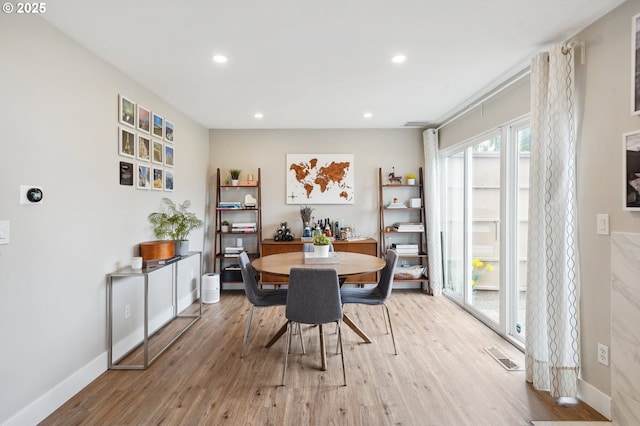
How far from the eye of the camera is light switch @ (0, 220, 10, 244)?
5.71ft

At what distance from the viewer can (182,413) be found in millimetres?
2020

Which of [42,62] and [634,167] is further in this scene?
[42,62]

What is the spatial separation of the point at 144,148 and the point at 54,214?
4.05 ft

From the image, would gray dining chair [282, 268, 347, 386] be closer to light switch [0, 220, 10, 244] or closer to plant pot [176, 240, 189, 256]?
plant pot [176, 240, 189, 256]

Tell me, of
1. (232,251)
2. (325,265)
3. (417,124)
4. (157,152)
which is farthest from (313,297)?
(417,124)

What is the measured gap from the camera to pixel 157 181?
339cm

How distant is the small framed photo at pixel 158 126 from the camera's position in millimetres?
3340

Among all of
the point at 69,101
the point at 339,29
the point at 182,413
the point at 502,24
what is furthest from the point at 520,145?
the point at 69,101

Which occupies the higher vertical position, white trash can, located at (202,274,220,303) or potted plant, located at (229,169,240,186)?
potted plant, located at (229,169,240,186)

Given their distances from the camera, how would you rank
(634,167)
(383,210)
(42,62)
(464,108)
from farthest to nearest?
(383,210) < (464,108) < (42,62) < (634,167)

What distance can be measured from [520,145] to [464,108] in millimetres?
1097

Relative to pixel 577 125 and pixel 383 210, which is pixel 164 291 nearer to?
pixel 383 210

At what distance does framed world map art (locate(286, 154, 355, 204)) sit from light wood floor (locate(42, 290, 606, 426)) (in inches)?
86.9

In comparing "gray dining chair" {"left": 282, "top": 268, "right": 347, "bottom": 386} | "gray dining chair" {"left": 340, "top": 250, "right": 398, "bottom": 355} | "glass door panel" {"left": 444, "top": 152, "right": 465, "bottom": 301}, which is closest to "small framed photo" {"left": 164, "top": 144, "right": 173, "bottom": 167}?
"gray dining chair" {"left": 282, "top": 268, "right": 347, "bottom": 386}
